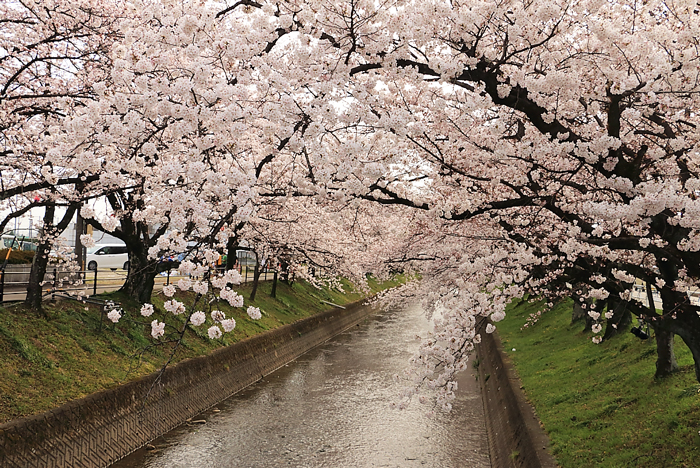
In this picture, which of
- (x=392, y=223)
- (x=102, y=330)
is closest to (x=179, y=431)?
(x=102, y=330)

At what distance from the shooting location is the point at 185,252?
5.45 meters

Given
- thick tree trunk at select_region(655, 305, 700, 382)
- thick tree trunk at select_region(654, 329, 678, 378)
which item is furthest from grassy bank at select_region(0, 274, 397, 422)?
thick tree trunk at select_region(654, 329, 678, 378)

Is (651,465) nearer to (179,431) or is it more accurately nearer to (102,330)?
(179,431)

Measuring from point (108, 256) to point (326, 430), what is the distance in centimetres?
2494

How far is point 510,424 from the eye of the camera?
1224 centimetres

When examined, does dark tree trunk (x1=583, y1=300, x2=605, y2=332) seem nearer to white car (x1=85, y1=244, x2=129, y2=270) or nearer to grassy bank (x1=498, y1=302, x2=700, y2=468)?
grassy bank (x1=498, y1=302, x2=700, y2=468)

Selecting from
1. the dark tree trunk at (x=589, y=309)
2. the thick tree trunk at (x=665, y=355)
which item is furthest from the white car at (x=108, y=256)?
the thick tree trunk at (x=665, y=355)

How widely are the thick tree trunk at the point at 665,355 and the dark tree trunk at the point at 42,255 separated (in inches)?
510

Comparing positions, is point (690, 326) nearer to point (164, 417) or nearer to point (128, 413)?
point (128, 413)

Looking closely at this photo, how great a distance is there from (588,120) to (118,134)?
→ 23.6ft

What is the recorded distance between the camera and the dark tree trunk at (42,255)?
44.2 ft

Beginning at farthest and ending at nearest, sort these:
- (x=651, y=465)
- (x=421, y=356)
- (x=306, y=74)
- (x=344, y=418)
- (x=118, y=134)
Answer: (x=344, y=418)
(x=421, y=356)
(x=651, y=465)
(x=306, y=74)
(x=118, y=134)

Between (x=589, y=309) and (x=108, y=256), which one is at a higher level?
(x=108, y=256)

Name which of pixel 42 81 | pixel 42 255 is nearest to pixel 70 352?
pixel 42 255
